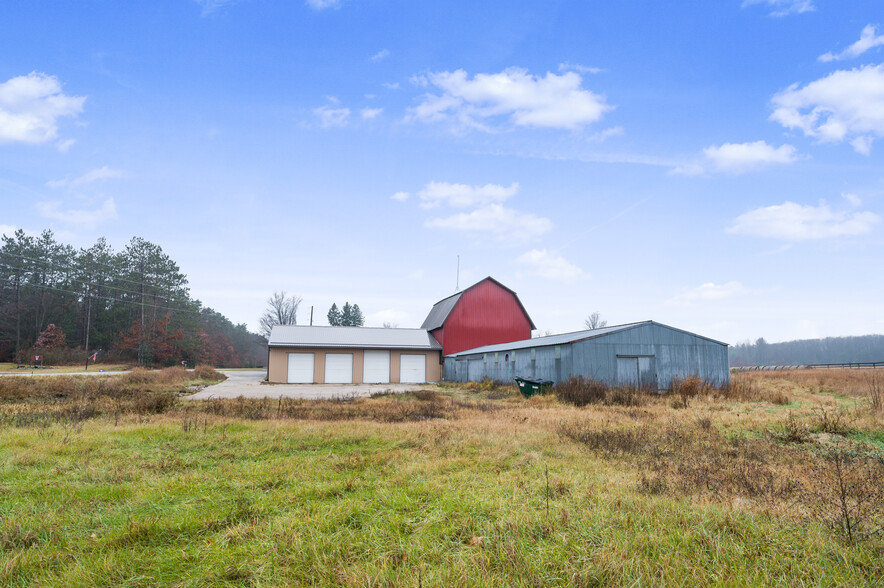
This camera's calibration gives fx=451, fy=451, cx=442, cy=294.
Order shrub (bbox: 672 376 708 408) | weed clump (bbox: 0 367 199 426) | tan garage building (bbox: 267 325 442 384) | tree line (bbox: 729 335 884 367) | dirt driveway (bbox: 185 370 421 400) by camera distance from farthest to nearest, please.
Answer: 1. tree line (bbox: 729 335 884 367)
2. tan garage building (bbox: 267 325 442 384)
3. dirt driveway (bbox: 185 370 421 400)
4. shrub (bbox: 672 376 708 408)
5. weed clump (bbox: 0 367 199 426)

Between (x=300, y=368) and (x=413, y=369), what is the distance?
25.4 feet

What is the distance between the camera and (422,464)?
5.75m

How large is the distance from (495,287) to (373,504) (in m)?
31.5

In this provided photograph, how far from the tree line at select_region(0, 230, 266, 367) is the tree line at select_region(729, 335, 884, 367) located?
108 metres

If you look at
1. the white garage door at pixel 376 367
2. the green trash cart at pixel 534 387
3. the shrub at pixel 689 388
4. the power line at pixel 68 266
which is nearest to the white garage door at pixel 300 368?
the white garage door at pixel 376 367

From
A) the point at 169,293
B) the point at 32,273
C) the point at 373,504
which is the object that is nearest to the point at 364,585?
the point at 373,504

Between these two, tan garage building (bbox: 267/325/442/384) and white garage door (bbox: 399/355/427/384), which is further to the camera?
white garage door (bbox: 399/355/427/384)

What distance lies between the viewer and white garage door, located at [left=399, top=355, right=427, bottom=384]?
32.0 m

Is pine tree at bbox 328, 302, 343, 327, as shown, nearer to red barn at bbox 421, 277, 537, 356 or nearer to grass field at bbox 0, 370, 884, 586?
red barn at bbox 421, 277, 537, 356

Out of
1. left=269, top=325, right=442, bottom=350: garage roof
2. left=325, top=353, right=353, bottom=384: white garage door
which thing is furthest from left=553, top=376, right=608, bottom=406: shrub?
left=325, top=353, right=353, bottom=384: white garage door

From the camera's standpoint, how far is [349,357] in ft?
101

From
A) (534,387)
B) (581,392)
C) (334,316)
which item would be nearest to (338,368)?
Answer: (534,387)

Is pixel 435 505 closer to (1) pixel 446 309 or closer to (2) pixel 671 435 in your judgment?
(2) pixel 671 435

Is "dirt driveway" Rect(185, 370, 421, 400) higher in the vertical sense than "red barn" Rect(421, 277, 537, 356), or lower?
lower
